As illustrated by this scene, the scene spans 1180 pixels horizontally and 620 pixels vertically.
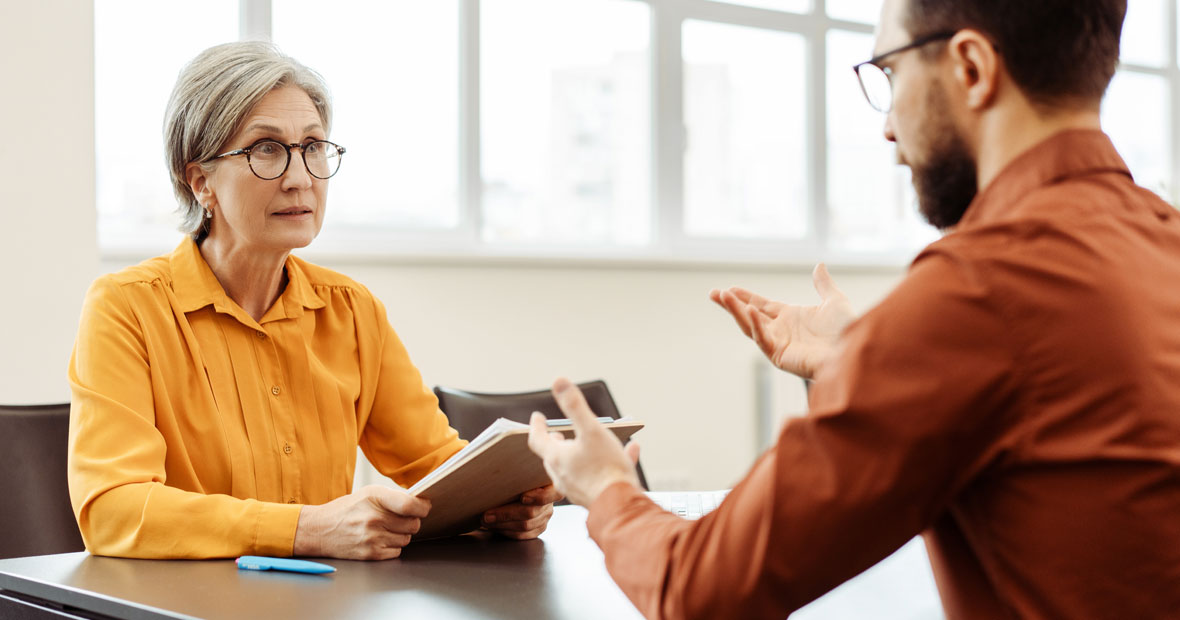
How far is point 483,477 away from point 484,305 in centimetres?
284

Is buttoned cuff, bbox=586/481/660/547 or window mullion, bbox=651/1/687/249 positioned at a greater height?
window mullion, bbox=651/1/687/249

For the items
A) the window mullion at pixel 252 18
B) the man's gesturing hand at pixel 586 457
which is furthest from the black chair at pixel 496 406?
the window mullion at pixel 252 18

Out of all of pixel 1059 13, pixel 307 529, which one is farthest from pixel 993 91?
pixel 307 529

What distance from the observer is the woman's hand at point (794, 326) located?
1492 millimetres

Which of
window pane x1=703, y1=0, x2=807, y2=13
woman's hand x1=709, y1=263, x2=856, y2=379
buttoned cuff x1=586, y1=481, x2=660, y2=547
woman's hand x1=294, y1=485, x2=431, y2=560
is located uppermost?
window pane x1=703, y1=0, x2=807, y2=13

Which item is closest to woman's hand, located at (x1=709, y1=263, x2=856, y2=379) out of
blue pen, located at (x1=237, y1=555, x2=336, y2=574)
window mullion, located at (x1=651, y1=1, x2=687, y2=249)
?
blue pen, located at (x1=237, y1=555, x2=336, y2=574)

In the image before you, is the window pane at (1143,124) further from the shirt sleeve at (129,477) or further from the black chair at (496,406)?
the shirt sleeve at (129,477)

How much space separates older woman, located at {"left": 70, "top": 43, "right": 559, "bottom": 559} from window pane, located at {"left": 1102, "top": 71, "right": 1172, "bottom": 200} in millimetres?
5263

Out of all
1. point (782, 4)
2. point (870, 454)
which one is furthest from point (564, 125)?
point (870, 454)

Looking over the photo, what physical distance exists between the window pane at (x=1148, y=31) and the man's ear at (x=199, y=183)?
18.6ft

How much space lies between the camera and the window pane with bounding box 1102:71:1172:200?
6.10 meters

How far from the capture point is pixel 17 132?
117 inches

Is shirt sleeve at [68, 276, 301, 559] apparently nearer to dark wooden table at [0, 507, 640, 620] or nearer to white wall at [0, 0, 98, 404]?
dark wooden table at [0, 507, 640, 620]

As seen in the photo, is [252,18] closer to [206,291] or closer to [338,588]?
[206,291]
